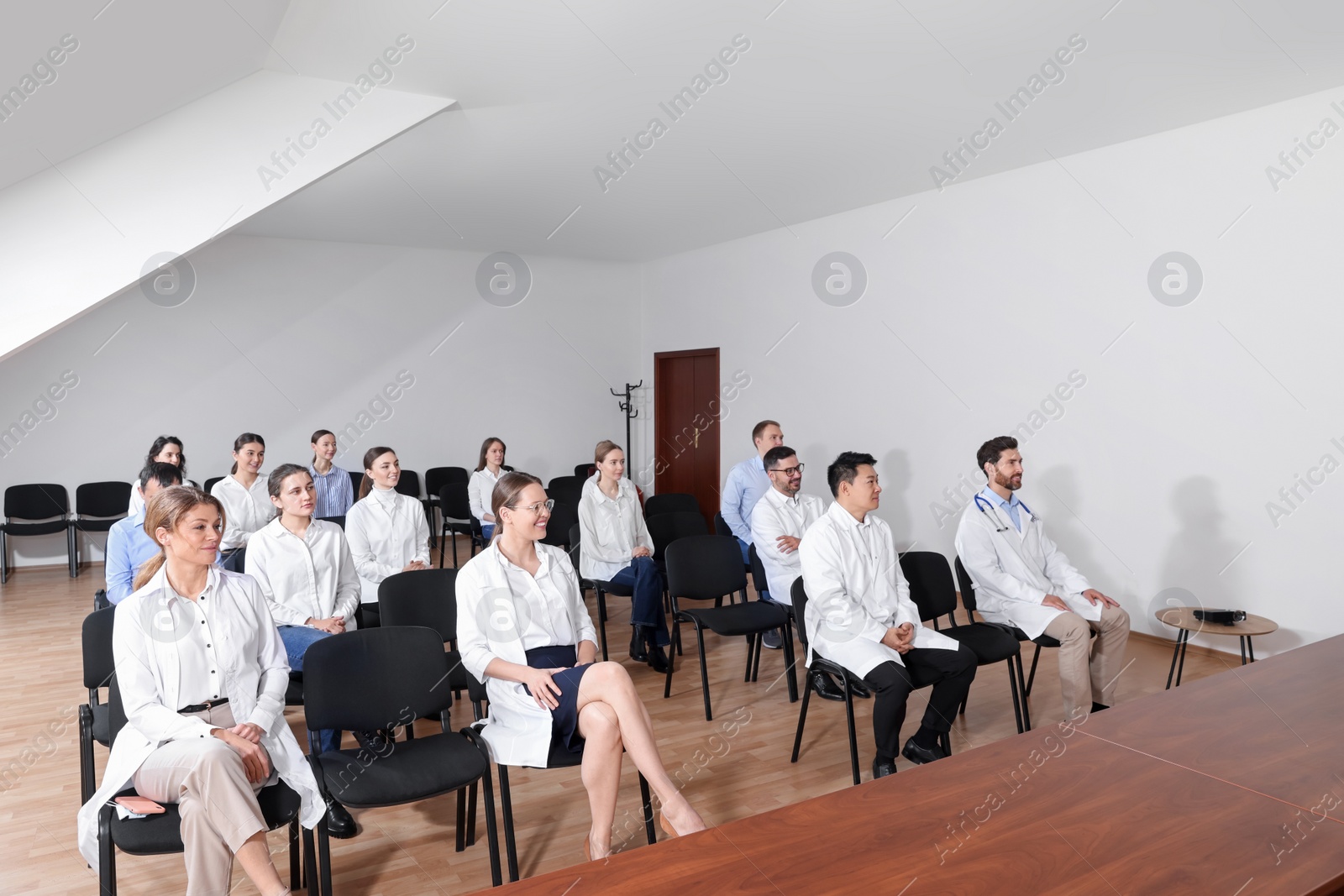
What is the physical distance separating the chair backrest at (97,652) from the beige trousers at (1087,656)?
3.89 m

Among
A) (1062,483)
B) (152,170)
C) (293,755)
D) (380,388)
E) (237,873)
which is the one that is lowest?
(237,873)

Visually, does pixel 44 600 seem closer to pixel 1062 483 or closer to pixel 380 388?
pixel 380 388

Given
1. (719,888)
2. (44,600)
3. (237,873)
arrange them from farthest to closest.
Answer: (44,600), (237,873), (719,888)

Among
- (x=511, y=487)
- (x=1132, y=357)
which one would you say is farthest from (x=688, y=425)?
(x=511, y=487)

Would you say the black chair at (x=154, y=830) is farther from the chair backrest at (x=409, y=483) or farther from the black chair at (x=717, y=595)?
the chair backrest at (x=409, y=483)

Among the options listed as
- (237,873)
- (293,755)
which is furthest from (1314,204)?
(237,873)

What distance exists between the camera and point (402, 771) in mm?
2617

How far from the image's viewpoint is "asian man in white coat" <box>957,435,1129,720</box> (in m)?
4.02

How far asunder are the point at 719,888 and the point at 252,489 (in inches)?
194

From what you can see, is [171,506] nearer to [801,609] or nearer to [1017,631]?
[801,609]

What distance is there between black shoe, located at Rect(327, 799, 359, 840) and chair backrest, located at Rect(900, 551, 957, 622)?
262 cm

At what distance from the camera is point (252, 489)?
5.56 metres

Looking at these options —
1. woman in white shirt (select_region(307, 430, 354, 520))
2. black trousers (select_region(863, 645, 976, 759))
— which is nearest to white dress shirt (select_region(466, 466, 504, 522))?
woman in white shirt (select_region(307, 430, 354, 520))

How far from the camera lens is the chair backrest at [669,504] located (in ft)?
21.3
